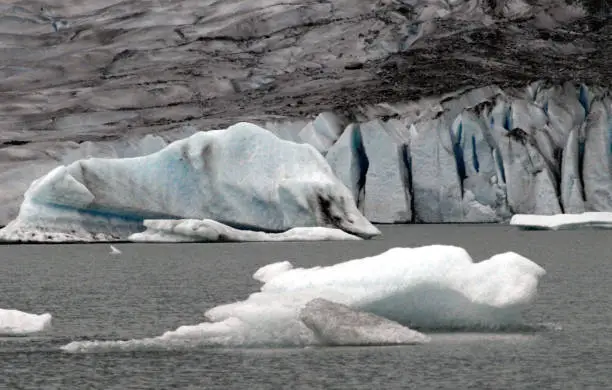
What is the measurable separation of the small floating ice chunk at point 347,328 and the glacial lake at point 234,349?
7.0 inches

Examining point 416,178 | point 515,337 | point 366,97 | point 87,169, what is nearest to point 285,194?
point 87,169

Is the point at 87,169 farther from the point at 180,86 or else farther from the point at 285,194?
the point at 180,86

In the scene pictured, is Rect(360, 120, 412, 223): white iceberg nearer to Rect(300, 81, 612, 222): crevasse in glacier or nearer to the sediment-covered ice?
Rect(300, 81, 612, 222): crevasse in glacier

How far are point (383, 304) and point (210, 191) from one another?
18375 mm

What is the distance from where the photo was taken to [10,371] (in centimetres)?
1130

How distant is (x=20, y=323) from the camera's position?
14.0 meters

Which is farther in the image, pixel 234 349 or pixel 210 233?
pixel 210 233

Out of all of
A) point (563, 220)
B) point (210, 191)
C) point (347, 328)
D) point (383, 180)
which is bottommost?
point (347, 328)

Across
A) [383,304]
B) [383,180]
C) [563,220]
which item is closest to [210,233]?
[383,180]

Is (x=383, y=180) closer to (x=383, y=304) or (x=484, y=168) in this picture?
(x=484, y=168)

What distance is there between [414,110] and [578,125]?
918 centimetres

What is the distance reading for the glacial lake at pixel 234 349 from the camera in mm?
10758

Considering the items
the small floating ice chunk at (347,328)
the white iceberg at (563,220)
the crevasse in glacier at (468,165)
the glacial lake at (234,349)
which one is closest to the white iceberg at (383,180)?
the crevasse in glacier at (468,165)

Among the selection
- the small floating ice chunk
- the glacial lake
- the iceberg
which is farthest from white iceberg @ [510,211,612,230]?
the small floating ice chunk
